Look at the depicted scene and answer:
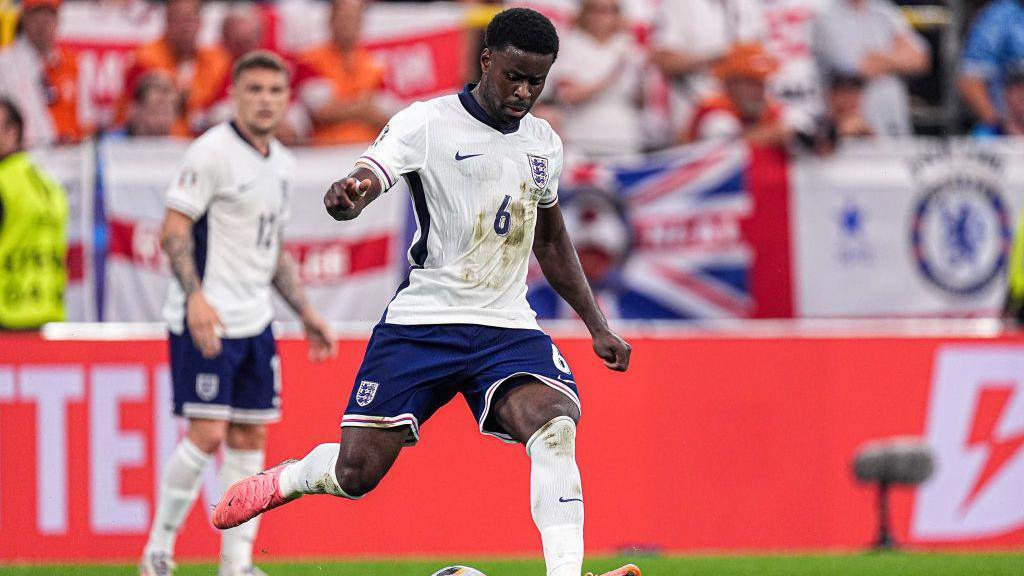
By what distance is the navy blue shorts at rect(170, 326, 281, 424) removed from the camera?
7.45m

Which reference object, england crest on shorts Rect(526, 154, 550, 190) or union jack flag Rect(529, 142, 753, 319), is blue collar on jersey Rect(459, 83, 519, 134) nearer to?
england crest on shorts Rect(526, 154, 550, 190)

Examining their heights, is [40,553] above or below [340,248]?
below

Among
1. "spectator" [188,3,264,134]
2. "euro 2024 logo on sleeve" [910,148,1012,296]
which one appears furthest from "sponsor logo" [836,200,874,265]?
"spectator" [188,3,264,134]

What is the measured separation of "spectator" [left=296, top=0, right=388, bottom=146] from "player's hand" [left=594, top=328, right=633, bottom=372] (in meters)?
5.59

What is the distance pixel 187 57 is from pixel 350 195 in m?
6.77

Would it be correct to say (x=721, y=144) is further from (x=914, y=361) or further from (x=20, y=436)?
(x=20, y=436)

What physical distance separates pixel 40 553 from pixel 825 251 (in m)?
5.60

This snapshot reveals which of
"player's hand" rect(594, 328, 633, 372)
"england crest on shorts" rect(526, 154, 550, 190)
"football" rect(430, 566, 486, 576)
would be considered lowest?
"football" rect(430, 566, 486, 576)

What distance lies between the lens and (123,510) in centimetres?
919

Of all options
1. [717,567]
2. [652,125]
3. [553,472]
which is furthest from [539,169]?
[652,125]

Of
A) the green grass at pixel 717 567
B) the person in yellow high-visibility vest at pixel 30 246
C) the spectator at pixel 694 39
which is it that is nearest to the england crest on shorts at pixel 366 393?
the green grass at pixel 717 567

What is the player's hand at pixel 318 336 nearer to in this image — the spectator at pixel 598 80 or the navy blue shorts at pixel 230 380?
the navy blue shorts at pixel 230 380

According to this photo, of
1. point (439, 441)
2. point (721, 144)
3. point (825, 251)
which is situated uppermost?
point (721, 144)

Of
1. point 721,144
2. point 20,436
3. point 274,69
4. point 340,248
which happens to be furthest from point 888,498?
point 20,436
